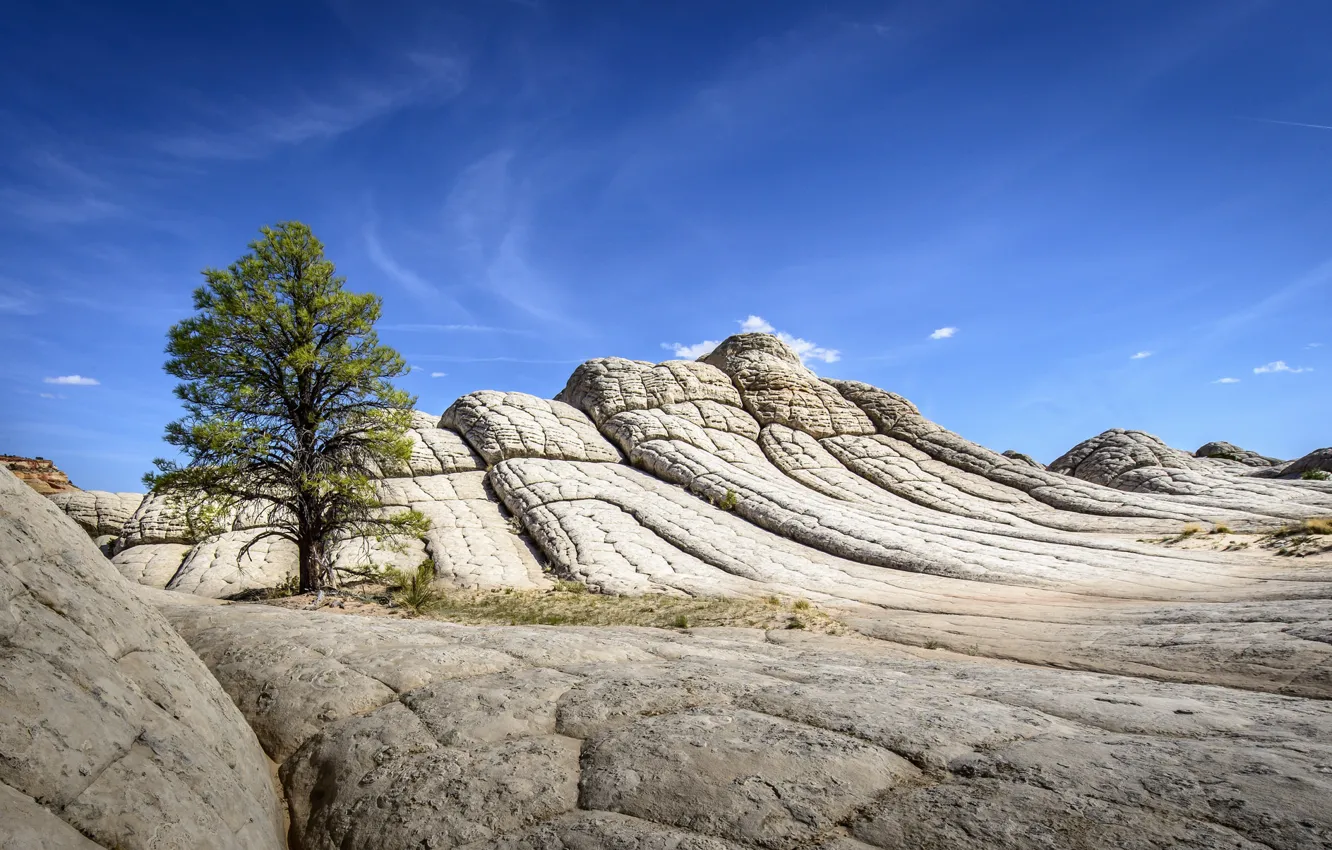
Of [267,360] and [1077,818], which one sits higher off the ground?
[267,360]

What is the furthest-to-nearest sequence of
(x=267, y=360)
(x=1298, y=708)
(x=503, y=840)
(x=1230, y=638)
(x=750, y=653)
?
(x=267, y=360), (x=1230, y=638), (x=750, y=653), (x=1298, y=708), (x=503, y=840)

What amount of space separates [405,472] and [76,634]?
21.6 m

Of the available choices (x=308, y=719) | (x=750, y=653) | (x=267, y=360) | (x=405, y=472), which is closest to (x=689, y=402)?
(x=405, y=472)

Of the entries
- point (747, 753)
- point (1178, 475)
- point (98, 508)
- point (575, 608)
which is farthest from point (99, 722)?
point (1178, 475)

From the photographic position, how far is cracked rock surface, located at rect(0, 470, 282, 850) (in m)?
2.99

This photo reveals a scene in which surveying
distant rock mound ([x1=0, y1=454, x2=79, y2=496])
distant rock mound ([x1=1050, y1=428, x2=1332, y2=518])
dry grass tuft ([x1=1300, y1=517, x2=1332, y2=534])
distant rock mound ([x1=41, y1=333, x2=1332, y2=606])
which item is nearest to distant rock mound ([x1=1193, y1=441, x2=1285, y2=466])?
distant rock mound ([x1=1050, y1=428, x2=1332, y2=518])

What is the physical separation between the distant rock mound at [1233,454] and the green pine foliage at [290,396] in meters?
41.5

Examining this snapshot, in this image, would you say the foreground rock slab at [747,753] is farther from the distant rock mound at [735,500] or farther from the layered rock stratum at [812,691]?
the distant rock mound at [735,500]

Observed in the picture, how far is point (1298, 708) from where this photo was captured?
5.50 m

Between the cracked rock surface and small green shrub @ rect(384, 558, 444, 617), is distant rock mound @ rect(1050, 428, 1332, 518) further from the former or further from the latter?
the cracked rock surface

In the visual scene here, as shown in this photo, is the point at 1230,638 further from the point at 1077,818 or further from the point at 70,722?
the point at 70,722

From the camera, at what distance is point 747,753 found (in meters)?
4.29

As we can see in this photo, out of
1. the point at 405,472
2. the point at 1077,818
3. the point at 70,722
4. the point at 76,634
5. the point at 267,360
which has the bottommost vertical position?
the point at 1077,818

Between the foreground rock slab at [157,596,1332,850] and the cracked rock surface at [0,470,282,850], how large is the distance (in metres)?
0.81
